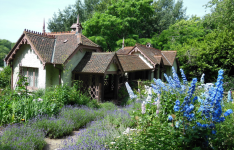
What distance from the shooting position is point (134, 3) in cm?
3177

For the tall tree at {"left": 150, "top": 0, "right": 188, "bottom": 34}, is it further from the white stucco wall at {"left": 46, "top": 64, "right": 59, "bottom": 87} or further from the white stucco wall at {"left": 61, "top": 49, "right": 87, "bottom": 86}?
the white stucco wall at {"left": 46, "top": 64, "right": 59, "bottom": 87}

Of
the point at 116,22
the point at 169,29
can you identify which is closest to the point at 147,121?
the point at 116,22

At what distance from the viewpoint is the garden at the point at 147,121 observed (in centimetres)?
347

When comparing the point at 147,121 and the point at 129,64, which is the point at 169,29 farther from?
the point at 147,121

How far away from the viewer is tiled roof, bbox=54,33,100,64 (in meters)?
12.6

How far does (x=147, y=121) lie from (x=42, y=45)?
10.8 meters

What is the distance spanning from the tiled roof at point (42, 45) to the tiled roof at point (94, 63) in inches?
83.9

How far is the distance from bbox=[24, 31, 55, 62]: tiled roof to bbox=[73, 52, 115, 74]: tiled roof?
213 cm

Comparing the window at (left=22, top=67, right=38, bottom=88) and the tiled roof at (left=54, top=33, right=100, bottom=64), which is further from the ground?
the tiled roof at (left=54, top=33, right=100, bottom=64)

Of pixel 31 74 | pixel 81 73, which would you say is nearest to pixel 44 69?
pixel 31 74

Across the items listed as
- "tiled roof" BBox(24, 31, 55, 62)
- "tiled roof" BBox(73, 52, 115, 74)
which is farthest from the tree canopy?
"tiled roof" BBox(24, 31, 55, 62)

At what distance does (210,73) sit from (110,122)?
60.8 feet

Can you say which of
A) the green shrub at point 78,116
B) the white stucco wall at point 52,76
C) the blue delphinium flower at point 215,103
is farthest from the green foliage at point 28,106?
the blue delphinium flower at point 215,103

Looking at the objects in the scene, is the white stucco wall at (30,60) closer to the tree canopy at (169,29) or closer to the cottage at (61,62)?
the cottage at (61,62)
